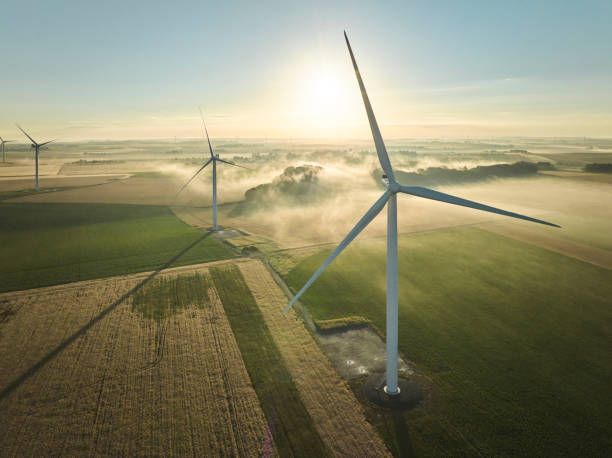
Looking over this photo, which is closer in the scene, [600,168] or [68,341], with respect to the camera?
[68,341]

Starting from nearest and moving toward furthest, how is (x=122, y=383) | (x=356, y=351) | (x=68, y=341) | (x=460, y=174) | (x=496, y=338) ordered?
(x=122, y=383) → (x=356, y=351) → (x=68, y=341) → (x=496, y=338) → (x=460, y=174)

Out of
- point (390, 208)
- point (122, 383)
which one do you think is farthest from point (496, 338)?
point (122, 383)

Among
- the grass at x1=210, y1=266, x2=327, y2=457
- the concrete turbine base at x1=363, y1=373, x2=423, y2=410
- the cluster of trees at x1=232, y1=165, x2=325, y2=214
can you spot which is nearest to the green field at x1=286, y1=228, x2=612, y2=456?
the concrete turbine base at x1=363, y1=373, x2=423, y2=410

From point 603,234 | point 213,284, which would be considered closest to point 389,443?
point 213,284

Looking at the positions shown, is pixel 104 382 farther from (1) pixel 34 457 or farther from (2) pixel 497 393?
(2) pixel 497 393

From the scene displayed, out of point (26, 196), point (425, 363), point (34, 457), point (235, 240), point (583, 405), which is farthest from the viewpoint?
point (26, 196)

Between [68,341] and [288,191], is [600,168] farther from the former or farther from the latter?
[68,341]
